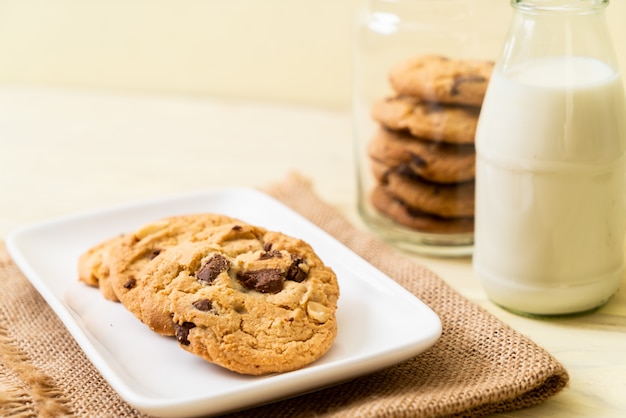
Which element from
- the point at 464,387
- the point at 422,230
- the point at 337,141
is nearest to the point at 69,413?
the point at 464,387

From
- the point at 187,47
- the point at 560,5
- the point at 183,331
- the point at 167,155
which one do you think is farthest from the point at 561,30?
the point at 187,47

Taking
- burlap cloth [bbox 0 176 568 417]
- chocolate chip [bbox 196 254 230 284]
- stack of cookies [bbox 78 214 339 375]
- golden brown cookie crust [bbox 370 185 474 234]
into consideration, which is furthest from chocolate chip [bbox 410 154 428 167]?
chocolate chip [bbox 196 254 230 284]

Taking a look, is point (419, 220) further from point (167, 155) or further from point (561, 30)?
point (167, 155)

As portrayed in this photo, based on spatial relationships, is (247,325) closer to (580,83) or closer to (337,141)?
(580,83)

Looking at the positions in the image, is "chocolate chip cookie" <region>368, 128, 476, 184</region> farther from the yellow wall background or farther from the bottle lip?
the yellow wall background

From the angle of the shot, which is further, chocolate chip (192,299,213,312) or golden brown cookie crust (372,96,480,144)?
golden brown cookie crust (372,96,480,144)
